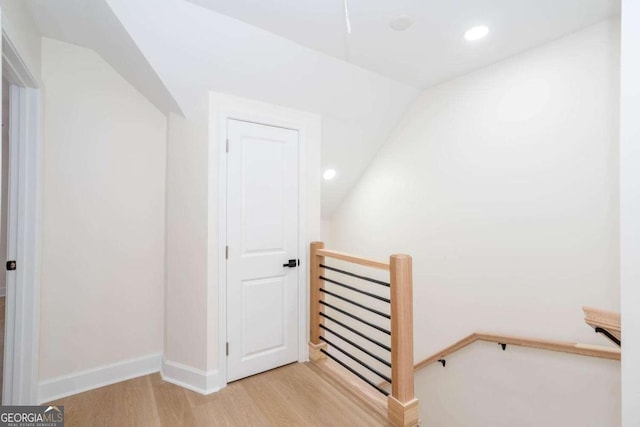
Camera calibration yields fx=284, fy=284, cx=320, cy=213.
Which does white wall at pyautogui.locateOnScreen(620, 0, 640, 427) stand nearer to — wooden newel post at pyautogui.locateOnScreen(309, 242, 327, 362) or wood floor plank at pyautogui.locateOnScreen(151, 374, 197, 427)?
wooden newel post at pyautogui.locateOnScreen(309, 242, 327, 362)

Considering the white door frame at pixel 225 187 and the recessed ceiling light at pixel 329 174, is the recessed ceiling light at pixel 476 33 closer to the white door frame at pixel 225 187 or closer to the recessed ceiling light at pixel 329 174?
the white door frame at pixel 225 187

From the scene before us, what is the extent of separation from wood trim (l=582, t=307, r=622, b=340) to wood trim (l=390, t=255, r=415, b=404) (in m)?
0.81

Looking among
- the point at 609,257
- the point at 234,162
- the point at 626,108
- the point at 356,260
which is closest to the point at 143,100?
the point at 234,162

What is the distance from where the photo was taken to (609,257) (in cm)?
191

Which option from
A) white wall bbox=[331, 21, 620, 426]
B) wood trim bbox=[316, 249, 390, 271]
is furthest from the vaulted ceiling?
wood trim bbox=[316, 249, 390, 271]

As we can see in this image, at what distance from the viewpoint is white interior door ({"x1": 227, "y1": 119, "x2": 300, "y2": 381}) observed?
2.13 meters

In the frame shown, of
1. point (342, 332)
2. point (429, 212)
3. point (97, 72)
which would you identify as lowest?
point (342, 332)

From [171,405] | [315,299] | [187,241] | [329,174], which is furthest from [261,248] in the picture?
[329,174]

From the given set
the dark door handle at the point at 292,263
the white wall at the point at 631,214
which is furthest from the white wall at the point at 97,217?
the white wall at the point at 631,214

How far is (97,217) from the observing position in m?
2.12

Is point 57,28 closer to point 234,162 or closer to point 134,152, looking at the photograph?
point 134,152

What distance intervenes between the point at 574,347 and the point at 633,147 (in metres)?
1.61

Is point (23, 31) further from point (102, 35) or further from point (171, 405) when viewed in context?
point (171, 405)

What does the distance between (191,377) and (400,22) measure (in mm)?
2848
